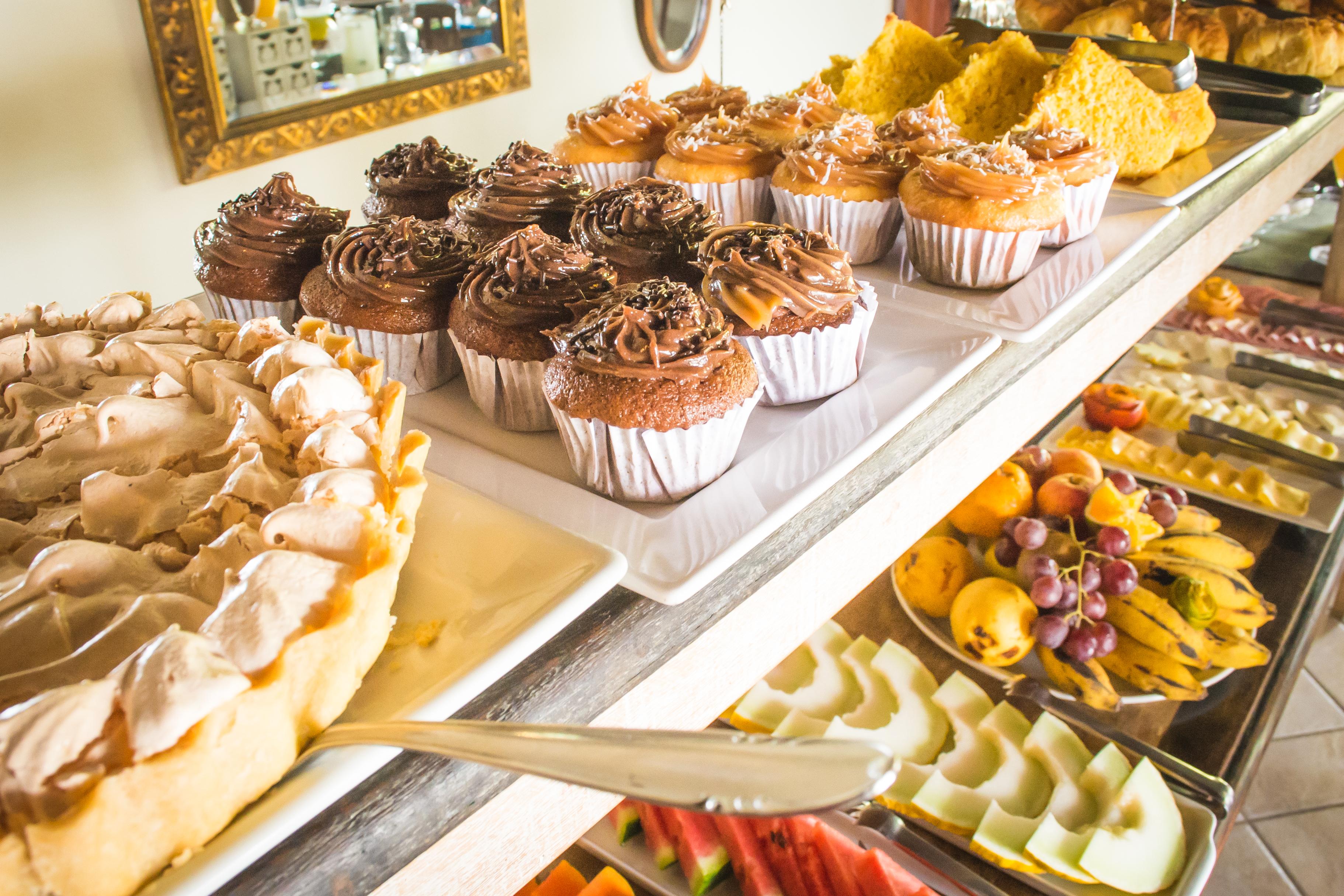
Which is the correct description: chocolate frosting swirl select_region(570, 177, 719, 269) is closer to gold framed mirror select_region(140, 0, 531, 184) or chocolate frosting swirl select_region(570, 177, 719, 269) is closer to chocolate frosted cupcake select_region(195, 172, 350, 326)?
chocolate frosted cupcake select_region(195, 172, 350, 326)

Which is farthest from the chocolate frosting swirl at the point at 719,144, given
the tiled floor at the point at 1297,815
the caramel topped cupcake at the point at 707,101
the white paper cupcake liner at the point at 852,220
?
the tiled floor at the point at 1297,815

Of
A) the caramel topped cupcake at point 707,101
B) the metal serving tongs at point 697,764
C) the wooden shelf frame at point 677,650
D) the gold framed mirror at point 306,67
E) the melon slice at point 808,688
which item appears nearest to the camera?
the metal serving tongs at point 697,764

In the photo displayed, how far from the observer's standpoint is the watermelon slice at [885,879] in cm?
138

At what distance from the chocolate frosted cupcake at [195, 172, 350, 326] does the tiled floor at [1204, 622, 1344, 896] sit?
2.35m

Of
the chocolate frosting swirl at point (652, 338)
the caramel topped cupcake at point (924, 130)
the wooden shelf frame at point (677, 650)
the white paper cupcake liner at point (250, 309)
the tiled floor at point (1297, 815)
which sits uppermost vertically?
the caramel topped cupcake at point (924, 130)

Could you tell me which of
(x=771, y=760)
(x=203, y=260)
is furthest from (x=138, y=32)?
(x=771, y=760)

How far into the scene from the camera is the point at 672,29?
4539 mm

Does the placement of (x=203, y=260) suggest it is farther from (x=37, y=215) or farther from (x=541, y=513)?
(x=37, y=215)

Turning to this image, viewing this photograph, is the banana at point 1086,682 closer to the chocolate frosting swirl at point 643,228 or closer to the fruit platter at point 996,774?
the fruit platter at point 996,774

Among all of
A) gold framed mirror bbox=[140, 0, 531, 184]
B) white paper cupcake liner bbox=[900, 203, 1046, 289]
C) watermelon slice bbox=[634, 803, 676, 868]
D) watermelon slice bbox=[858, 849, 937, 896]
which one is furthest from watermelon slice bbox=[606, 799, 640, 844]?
gold framed mirror bbox=[140, 0, 531, 184]

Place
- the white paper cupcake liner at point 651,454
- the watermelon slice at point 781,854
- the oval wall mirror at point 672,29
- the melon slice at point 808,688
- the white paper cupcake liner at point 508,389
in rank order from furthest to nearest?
the oval wall mirror at point 672,29, the melon slice at point 808,688, the watermelon slice at point 781,854, the white paper cupcake liner at point 508,389, the white paper cupcake liner at point 651,454

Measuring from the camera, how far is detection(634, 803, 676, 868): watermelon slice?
152cm

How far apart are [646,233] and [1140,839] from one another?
1202 mm

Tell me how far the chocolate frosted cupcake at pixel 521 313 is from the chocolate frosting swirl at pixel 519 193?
286 millimetres
